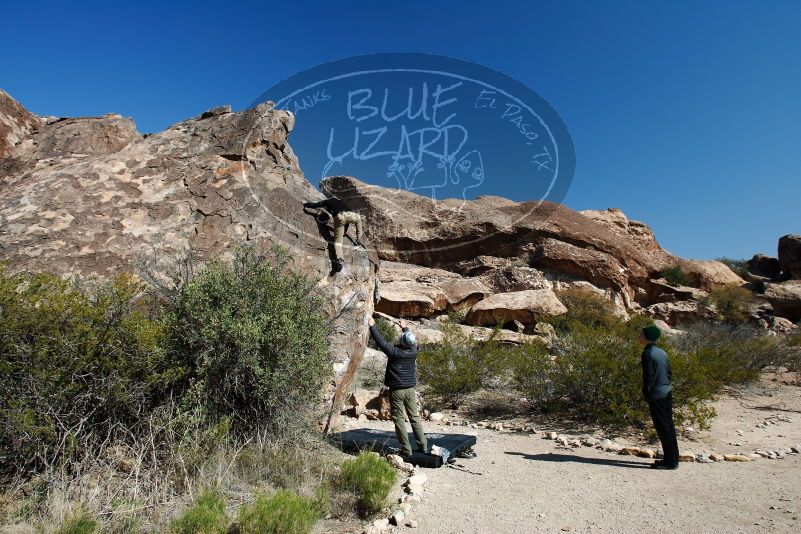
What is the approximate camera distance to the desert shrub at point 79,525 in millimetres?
2644

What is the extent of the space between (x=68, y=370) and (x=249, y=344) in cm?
124

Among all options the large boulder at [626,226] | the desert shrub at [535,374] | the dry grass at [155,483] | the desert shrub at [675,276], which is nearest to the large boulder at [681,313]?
the desert shrub at [675,276]

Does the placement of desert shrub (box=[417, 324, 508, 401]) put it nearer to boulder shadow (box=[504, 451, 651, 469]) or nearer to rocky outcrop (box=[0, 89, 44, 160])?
boulder shadow (box=[504, 451, 651, 469])

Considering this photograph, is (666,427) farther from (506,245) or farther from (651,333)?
(506,245)

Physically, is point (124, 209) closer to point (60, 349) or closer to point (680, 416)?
point (60, 349)

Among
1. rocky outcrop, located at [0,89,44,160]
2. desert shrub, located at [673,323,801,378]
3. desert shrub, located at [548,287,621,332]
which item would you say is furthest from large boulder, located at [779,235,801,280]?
rocky outcrop, located at [0,89,44,160]

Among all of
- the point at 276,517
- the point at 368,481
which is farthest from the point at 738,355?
the point at 276,517

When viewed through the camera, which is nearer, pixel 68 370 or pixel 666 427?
pixel 68 370

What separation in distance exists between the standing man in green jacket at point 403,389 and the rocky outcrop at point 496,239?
19118mm

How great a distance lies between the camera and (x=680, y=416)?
6.52 meters

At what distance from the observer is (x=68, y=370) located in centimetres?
332

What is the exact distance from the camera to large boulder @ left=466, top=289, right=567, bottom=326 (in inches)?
714

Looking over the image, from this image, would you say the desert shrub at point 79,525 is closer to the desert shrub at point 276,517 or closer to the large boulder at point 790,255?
the desert shrub at point 276,517

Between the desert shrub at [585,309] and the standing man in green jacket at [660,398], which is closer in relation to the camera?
the standing man in green jacket at [660,398]
